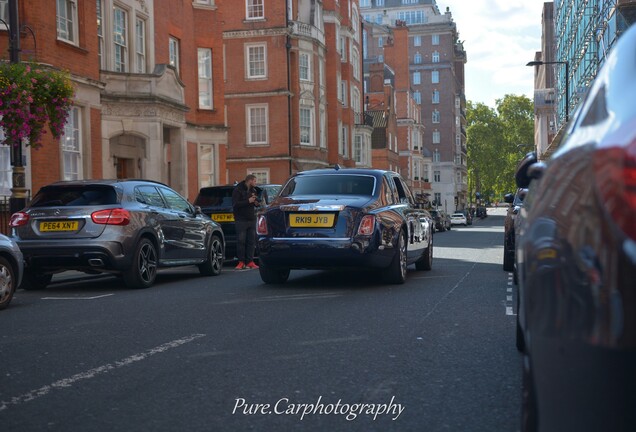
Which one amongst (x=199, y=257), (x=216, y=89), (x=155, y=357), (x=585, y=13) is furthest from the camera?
(x=585, y=13)

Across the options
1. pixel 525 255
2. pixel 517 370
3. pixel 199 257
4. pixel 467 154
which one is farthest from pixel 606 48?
pixel 467 154

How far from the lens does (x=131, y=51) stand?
2523 cm

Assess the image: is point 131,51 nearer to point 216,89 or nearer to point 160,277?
point 216,89

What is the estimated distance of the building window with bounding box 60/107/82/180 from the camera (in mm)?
20312

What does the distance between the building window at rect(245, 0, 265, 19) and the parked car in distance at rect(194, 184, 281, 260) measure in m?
28.0

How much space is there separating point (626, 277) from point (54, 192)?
1033cm

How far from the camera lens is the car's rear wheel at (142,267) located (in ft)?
36.7

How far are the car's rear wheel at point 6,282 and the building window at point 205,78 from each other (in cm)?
2322

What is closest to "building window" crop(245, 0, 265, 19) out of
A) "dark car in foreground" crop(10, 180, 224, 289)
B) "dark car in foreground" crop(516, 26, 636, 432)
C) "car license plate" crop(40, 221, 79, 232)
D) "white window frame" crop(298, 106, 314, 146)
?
"white window frame" crop(298, 106, 314, 146)

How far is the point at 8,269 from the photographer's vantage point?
9211mm

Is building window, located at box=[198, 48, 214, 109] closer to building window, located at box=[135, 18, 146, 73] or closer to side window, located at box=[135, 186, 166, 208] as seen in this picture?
building window, located at box=[135, 18, 146, 73]

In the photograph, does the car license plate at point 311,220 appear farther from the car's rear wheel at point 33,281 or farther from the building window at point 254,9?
the building window at point 254,9

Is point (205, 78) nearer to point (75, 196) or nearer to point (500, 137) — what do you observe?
point (75, 196)

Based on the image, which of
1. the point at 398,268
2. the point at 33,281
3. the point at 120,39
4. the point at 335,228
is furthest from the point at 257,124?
the point at 335,228
